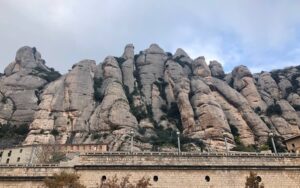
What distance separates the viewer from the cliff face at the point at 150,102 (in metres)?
66.8

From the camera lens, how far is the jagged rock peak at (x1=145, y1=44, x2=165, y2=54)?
338ft

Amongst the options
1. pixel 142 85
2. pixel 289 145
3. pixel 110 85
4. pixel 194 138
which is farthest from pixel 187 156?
pixel 142 85

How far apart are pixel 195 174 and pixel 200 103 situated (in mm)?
44734

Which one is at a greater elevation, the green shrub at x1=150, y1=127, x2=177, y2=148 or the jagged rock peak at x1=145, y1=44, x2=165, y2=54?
the jagged rock peak at x1=145, y1=44, x2=165, y2=54

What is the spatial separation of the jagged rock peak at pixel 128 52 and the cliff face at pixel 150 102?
2.29 feet

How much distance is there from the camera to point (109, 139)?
6303 centimetres

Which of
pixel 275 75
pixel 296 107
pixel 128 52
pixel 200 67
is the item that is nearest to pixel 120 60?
pixel 128 52

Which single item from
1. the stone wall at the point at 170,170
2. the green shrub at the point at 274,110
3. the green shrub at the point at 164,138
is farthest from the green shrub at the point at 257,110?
the stone wall at the point at 170,170

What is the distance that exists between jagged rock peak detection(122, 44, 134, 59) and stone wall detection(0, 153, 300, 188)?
73416mm

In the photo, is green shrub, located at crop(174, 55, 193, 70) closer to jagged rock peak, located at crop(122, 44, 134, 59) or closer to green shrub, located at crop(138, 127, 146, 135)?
jagged rock peak, located at crop(122, 44, 134, 59)

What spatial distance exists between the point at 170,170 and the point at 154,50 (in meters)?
76.8

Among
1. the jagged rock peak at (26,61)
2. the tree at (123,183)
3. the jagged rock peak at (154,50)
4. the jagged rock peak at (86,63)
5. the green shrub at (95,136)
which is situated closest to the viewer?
the tree at (123,183)

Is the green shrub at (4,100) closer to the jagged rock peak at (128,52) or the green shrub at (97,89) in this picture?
the green shrub at (97,89)

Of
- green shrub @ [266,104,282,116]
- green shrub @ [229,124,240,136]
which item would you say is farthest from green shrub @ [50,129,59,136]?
green shrub @ [266,104,282,116]
